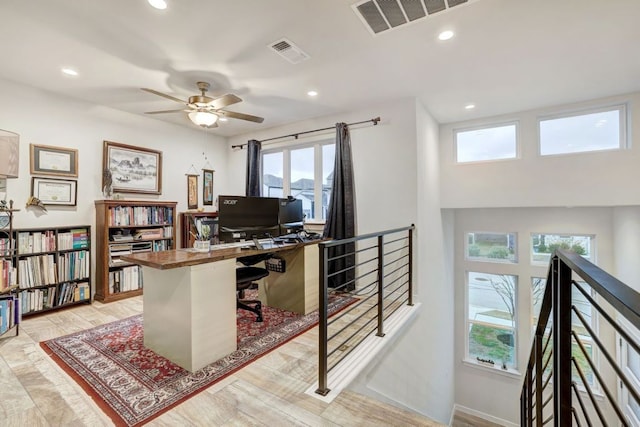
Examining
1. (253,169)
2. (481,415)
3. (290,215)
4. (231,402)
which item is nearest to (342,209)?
(290,215)

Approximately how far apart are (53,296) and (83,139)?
1903mm

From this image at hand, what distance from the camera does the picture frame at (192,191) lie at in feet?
16.1

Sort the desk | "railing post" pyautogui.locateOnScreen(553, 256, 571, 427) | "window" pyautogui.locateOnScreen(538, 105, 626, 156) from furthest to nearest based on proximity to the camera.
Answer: "window" pyautogui.locateOnScreen(538, 105, 626, 156), the desk, "railing post" pyautogui.locateOnScreen(553, 256, 571, 427)

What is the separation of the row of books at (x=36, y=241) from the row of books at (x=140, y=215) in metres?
0.58

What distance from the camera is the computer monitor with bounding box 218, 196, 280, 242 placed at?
8.95ft

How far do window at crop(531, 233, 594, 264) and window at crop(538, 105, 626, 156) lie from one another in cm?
146

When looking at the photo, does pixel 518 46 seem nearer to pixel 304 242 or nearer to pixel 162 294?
pixel 304 242

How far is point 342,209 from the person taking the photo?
4.06 m

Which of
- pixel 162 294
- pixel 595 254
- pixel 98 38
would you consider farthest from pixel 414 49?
pixel 595 254

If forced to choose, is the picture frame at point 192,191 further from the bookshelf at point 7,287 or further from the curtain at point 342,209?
the curtain at point 342,209

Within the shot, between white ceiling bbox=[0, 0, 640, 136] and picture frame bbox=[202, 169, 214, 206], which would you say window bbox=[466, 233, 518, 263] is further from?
picture frame bbox=[202, 169, 214, 206]

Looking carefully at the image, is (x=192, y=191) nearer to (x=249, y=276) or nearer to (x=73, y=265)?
(x=73, y=265)

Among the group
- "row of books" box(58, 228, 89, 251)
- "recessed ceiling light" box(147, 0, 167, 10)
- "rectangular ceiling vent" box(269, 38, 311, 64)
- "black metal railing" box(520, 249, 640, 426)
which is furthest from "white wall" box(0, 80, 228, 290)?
"black metal railing" box(520, 249, 640, 426)

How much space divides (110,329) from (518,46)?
177 inches
